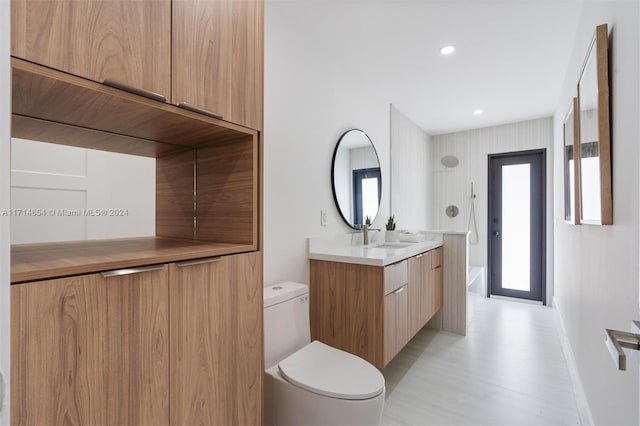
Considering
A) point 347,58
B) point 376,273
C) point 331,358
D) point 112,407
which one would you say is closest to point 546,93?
point 347,58

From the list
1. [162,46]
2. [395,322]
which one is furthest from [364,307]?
[162,46]

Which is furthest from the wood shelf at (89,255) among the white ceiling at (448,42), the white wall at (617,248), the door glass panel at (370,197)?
the door glass panel at (370,197)

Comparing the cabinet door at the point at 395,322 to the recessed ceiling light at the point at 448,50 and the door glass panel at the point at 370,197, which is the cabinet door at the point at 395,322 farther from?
the recessed ceiling light at the point at 448,50

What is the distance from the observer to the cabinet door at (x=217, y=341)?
3.12 ft

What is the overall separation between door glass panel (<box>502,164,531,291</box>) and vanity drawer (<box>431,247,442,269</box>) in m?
1.95

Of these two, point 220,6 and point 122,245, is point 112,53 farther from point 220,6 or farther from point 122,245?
point 122,245

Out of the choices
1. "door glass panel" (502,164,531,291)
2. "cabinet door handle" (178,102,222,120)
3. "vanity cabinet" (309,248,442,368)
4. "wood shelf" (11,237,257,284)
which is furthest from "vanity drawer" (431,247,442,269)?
"cabinet door handle" (178,102,222,120)

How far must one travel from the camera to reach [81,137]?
1049 mm

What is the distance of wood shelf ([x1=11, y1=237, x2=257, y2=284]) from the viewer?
0.71 metres

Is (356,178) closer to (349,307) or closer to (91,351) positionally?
(349,307)

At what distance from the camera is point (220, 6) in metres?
1.05

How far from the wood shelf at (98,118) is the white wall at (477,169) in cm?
416

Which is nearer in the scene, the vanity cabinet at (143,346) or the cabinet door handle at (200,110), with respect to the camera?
the vanity cabinet at (143,346)

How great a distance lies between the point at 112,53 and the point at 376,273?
1597 mm
